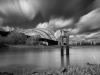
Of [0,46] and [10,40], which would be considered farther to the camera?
[10,40]

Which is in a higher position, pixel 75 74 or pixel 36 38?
pixel 36 38

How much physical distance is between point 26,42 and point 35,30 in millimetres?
74411

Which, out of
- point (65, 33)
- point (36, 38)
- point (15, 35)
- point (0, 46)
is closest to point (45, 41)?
point (36, 38)

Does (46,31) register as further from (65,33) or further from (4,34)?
(65,33)

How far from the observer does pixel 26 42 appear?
96.1 metres

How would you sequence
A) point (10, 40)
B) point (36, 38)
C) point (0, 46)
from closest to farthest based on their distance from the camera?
point (0, 46)
point (10, 40)
point (36, 38)

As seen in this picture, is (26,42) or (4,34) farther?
(4,34)

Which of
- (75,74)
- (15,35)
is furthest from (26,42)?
(75,74)

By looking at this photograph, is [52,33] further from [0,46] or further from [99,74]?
[99,74]

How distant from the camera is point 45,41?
123 metres

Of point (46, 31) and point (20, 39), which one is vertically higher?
point (46, 31)

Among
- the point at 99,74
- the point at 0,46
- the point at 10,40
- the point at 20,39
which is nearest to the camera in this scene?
the point at 99,74

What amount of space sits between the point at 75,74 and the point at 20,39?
90.4m

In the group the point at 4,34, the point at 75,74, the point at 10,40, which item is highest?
the point at 4,34
